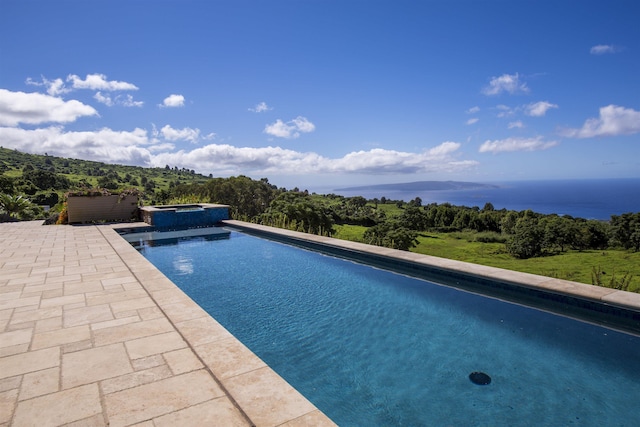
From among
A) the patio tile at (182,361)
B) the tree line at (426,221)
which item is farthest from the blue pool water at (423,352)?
the tree line at (426,221)

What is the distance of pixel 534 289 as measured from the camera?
4312 mm

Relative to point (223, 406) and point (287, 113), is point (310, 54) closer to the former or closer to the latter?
point (287, 113)

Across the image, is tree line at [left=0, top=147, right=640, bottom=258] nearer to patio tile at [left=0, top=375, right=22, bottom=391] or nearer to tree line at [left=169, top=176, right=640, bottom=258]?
tree line at [left=169, top=176, right=640, bottom=258]

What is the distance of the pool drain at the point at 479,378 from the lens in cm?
286

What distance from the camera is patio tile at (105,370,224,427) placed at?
1920 mm

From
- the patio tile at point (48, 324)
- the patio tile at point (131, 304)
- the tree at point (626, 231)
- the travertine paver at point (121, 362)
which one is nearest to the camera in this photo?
the travertine paver at point (121, 362)

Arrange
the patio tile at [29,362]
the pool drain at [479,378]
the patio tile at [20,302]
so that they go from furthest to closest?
1. the patio tile at [20,302]
2. the pool drain at [479,378]
3. the patio tile at [29,362]

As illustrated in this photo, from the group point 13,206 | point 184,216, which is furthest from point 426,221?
point 13,206

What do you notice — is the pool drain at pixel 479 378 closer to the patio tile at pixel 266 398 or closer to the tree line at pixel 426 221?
the patio tile at pixel 266 398

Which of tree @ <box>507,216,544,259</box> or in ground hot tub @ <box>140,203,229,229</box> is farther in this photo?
tree @ <box>507,216,544,259</box>

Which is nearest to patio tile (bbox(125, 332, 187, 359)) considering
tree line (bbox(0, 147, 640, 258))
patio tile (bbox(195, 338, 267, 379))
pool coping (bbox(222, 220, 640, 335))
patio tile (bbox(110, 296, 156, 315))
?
patio tile (bbox(195, 338, 267, 379))

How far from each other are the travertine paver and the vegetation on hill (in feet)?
16.1

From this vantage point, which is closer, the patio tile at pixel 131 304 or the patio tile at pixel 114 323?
the patio tile at pixel 114 323

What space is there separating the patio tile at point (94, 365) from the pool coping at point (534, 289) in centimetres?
428
